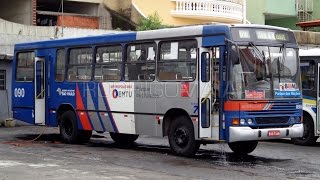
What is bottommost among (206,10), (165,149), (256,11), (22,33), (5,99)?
(165,149)

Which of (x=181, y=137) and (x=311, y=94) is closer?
(x=181, y=137)

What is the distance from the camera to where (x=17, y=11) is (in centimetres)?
2886

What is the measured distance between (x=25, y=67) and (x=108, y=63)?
4223 mm

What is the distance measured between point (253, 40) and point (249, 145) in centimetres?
274

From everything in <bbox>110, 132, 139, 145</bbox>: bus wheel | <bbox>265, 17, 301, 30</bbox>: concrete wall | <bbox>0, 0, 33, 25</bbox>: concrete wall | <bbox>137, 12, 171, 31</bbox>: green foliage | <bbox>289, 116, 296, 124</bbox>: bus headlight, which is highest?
<bbox>265, 17, 301, 30</bbox>: concrete wall

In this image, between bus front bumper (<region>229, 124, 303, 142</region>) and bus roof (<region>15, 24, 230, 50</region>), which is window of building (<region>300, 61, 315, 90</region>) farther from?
bus roof (<region>15, 24, 230, 50</region>)

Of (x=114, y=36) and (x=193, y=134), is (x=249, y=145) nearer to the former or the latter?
(x=193, y=134)

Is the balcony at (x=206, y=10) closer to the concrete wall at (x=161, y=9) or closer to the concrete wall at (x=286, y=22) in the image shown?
the concrete wall at (x=161, y=9)

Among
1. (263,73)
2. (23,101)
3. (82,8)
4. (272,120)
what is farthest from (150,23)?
(272,120)

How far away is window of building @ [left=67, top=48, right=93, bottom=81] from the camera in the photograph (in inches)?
648

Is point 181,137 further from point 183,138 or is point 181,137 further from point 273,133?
point 273,133

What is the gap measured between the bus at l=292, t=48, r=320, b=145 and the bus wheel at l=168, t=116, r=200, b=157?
461 centimetres

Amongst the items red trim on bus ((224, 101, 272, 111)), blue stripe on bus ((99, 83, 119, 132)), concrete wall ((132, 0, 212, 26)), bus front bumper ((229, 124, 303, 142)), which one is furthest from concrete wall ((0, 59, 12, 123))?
bus front bumper ((229, 124, 303, 142))

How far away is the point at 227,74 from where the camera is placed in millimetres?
12797
